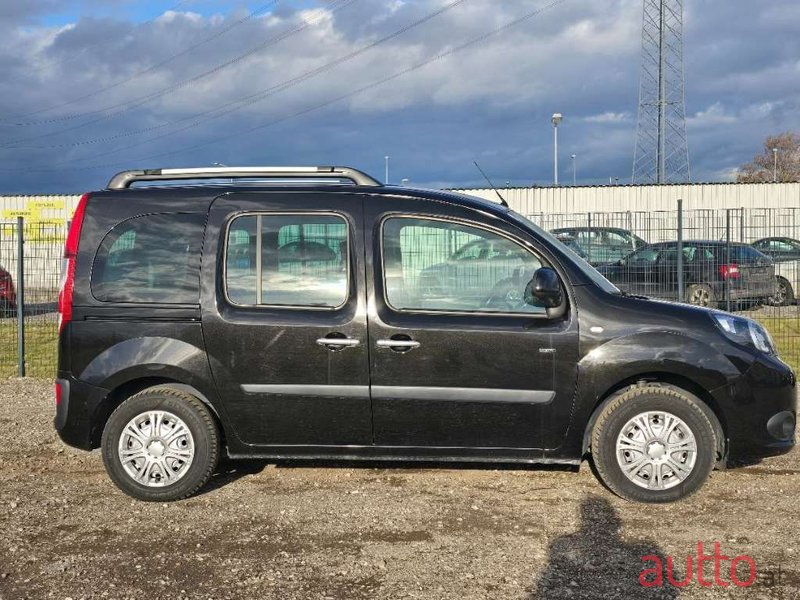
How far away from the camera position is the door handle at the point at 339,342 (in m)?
5.15

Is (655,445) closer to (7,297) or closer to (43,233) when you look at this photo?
(7,297)

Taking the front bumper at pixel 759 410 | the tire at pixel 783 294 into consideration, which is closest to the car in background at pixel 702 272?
the tire at pixel 783 294

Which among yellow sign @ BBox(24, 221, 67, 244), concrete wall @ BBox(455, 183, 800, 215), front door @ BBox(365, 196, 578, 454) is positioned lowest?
front door @ BBox(365, 196, 578, 454)

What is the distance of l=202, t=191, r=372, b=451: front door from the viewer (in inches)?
204

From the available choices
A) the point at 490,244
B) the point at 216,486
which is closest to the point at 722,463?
the point at 490,244

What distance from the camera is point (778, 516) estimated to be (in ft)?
16.2

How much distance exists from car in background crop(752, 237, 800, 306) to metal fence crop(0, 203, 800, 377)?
2 centimetres

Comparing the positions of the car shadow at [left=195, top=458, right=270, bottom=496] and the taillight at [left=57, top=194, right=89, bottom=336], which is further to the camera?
the car shadow at [left=195, top=458, right=270, bottom=496]

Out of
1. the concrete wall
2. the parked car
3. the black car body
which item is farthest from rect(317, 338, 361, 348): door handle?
the concrete wall

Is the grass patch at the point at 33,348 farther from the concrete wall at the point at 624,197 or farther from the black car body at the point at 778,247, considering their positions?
the concrete wall at the point at 624,197

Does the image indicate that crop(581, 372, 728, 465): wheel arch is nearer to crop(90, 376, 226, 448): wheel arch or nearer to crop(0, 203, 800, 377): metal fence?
crop(90, 376, 226, 448): wheel arch

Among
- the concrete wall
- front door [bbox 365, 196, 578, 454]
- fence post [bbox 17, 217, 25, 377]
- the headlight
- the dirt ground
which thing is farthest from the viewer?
the concrete wall

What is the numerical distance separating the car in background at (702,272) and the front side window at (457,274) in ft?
24.3

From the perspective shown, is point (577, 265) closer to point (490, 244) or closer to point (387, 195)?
point (490, 244)
